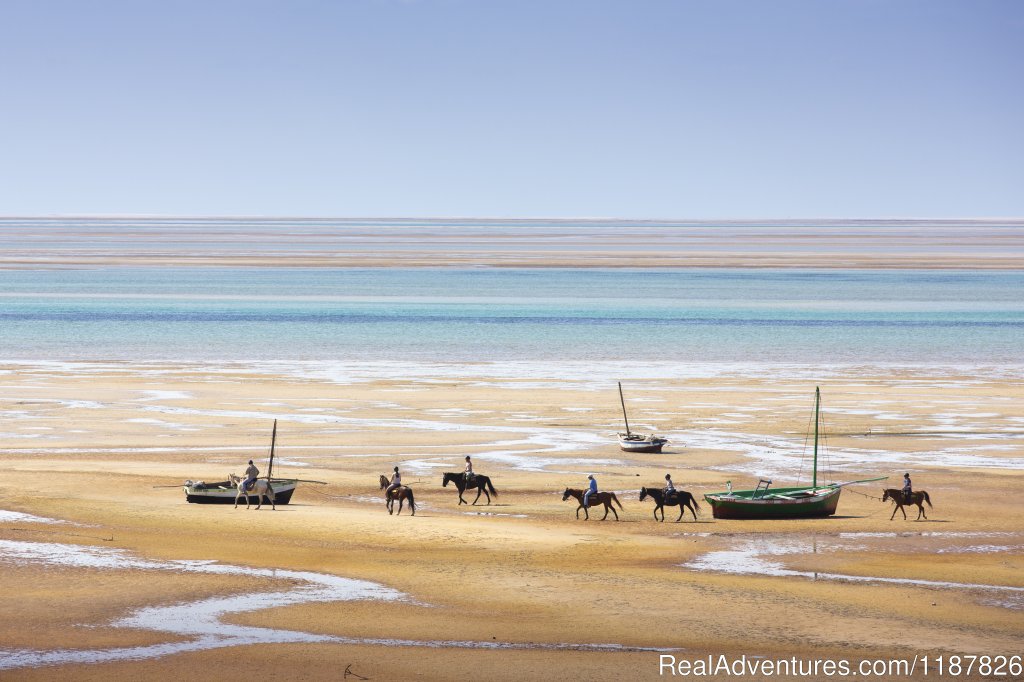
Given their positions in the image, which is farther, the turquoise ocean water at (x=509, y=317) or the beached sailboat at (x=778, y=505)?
the turquoise ocean water at (x=509, y=317)

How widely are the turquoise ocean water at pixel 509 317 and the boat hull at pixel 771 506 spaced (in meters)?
34.2

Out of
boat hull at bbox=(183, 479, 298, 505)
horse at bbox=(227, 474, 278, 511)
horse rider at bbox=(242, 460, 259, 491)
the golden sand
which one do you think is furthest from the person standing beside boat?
horse rider at bbox=(242, 460, 259, 491)

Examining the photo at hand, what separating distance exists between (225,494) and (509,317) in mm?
58448

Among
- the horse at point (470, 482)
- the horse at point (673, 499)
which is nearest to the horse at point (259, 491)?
the horse at point (470, 482)

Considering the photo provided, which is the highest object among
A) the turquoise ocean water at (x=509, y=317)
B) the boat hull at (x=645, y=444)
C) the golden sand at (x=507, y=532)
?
the turquoise ocean water at (x=509, y=317)

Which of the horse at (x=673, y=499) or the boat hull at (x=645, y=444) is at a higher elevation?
the boat hull at (x=645, y=444)

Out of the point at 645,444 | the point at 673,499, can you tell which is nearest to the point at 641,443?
the point at 645,444

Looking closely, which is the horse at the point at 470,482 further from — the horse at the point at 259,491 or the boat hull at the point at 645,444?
the boat hull at the point at 645,444

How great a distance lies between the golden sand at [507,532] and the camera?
20578mm

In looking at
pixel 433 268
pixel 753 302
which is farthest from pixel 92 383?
pixel 433 268

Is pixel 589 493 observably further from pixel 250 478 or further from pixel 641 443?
pixel 641 443

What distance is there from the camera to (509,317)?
8950 cm

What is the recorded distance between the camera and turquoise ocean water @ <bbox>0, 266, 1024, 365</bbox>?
68.9 metres

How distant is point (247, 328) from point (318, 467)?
45.8 metres
